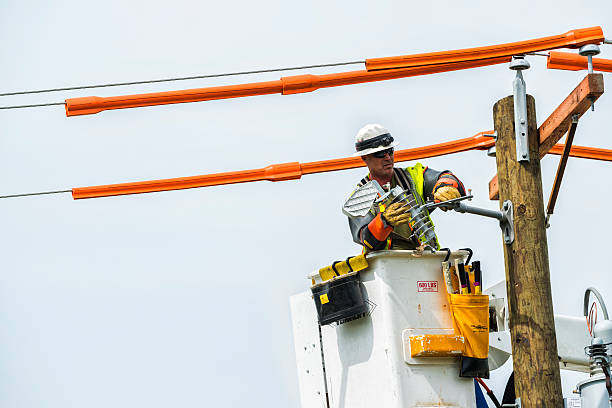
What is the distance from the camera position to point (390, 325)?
8641 mm

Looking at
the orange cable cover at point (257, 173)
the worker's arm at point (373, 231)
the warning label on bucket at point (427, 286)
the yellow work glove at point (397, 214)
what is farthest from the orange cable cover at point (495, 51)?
the orange cable cover at point (257, 173)

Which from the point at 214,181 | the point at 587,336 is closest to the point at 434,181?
the point at 587,336

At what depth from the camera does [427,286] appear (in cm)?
880

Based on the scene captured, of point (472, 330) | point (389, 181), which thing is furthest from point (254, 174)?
point (472, 330)

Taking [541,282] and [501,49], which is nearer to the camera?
[541,282]

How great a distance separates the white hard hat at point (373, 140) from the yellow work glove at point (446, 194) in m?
0.60

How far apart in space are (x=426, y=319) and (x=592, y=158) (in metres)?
4.43

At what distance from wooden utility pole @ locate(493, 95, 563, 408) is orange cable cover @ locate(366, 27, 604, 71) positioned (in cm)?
61

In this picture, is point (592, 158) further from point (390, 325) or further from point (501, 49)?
point (390, 325)

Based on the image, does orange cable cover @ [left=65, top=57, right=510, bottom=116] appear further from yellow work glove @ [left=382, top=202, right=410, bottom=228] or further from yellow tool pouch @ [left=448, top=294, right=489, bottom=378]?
yellow tool pouch @ [left=448, top=294, right=489, bottom=378]

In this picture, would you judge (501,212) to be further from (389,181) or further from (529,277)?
(389,181)

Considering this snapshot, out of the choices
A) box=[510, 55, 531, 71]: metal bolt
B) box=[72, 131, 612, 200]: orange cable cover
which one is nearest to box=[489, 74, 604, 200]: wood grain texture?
box=[510, 55, 531, 71]: metal bolt

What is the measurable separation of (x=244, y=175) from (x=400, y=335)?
365 centimetres

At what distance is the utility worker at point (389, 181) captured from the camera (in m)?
8.84
